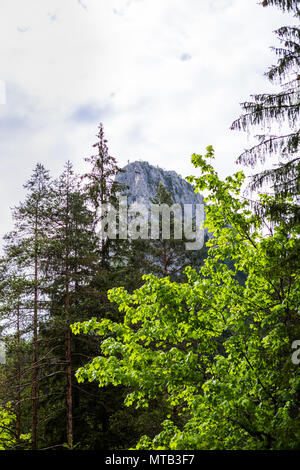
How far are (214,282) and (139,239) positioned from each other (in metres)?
14.1

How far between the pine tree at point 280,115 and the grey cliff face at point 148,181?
95.1m

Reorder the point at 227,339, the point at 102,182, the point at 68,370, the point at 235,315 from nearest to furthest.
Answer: the point at 235,315 < the point at 227,339 < the point at 68,370 < the point at 102,182

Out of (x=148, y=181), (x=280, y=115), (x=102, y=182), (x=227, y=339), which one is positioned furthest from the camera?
(x=148, y=181)

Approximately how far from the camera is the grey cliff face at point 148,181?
113000mm

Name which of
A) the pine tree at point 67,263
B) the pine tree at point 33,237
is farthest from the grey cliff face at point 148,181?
the pine tree at point 33,237

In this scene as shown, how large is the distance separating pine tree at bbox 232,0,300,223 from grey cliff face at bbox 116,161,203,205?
95135 mm

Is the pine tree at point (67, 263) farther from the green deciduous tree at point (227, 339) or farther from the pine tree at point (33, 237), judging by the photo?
the green deciduous tree at point (227, 339)

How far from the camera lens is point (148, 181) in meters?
119

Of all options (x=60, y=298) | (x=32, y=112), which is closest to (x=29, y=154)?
(x=32, y=112)

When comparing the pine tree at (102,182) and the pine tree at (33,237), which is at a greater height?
the pine tree at (102,182)

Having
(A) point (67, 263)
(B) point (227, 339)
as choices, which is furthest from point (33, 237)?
(B) point (227, 339)

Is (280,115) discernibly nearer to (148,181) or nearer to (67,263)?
(67,263)

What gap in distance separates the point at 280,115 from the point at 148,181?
4502 inches
